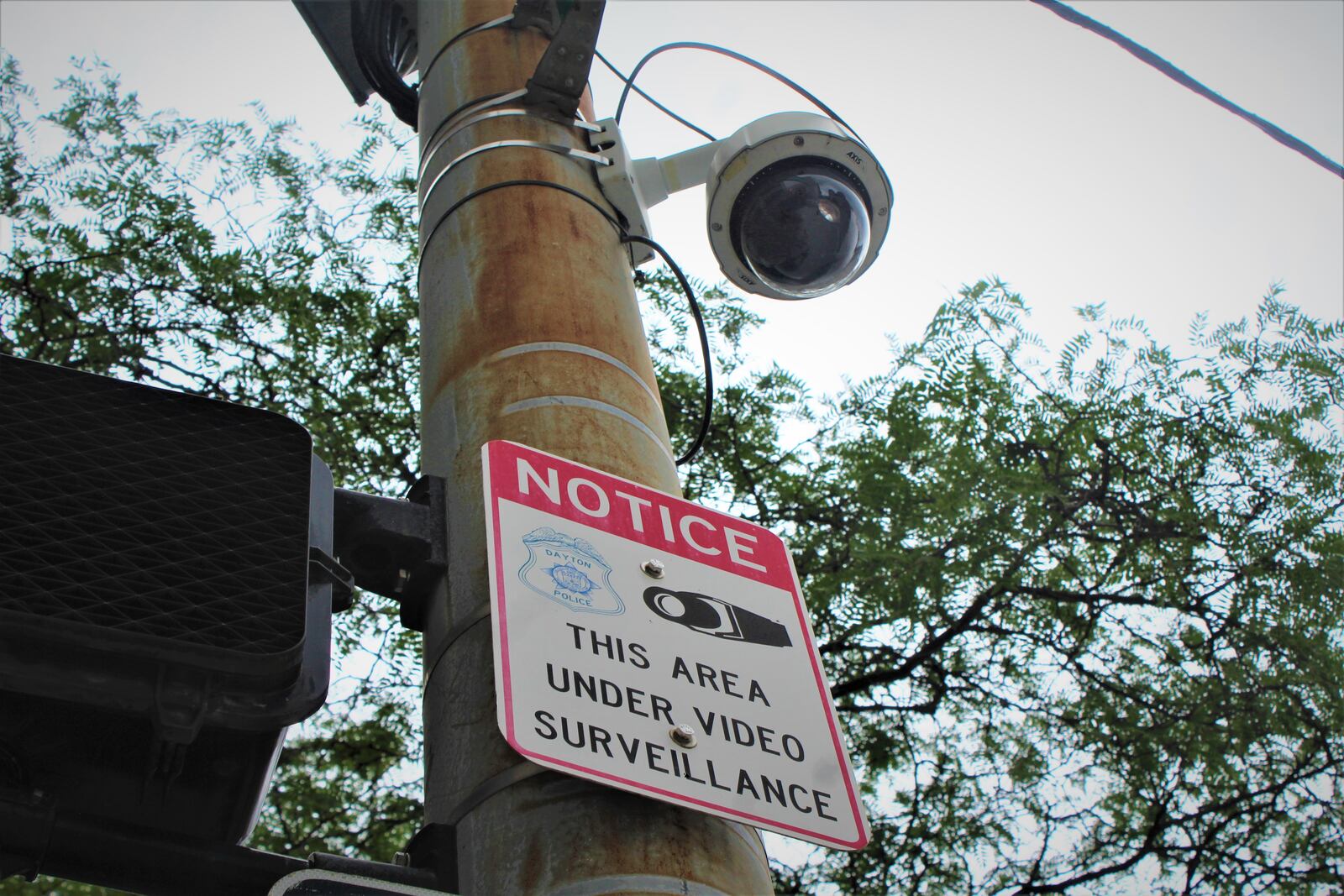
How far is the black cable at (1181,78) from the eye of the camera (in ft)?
10.4

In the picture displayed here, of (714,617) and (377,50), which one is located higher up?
(377,50)

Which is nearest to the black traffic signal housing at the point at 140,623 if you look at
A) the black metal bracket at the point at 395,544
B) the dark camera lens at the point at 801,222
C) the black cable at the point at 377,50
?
the black metal bracket at the point at 395,544

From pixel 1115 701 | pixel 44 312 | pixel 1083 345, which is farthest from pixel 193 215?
pixel 1115 701

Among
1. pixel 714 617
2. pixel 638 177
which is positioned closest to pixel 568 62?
pixel 638 177

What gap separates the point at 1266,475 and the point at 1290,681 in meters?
1.44

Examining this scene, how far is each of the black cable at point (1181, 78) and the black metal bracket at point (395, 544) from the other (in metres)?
1.60

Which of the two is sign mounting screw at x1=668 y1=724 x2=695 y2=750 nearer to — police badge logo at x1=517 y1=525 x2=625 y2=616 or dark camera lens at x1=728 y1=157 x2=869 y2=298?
police badge logo at x1=517 y1=525 x2=625 y2=616

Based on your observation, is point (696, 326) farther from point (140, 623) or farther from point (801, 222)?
point (140, 623)

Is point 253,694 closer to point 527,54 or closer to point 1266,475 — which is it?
point 527,54

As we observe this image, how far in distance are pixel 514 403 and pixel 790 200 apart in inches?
44.1

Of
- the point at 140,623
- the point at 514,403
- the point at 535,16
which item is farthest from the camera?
the point at 535,16

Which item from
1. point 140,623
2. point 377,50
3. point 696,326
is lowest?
point 140,623

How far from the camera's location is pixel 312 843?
6.55 metres

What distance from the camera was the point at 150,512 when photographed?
1628 mm
